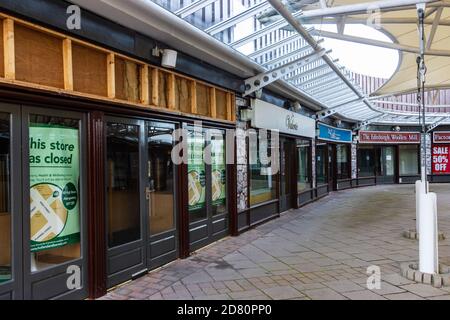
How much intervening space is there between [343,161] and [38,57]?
14873mm

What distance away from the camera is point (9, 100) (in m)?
3.21

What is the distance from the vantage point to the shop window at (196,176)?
587cm

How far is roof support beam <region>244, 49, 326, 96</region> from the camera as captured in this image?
693cm

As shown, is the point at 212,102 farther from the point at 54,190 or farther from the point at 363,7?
the point at 54,190

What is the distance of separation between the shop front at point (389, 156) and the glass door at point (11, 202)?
16423mm

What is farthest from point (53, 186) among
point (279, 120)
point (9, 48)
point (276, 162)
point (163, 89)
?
point (276, 162)

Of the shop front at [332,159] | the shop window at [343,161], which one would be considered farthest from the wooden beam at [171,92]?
the shop window at [343,161]

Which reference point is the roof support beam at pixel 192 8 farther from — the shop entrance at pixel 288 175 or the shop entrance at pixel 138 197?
the shop entrance at pixel 288 175

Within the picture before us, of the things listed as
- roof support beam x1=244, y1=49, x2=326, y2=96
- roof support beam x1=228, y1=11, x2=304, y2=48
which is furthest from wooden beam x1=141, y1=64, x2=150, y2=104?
roof support beam x1=244, y1=49, x2=326, y2=96

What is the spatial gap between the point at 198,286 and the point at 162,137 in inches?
78.2

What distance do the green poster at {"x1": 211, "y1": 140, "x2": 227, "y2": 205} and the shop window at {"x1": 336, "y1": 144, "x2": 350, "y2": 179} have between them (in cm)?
1020

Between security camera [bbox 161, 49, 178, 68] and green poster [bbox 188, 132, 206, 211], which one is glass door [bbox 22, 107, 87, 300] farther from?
green poster [bbox 188, 132, 206, 211]

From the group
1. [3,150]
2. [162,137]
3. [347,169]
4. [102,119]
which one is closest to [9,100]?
[3,150]

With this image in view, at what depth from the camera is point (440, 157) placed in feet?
63.0
